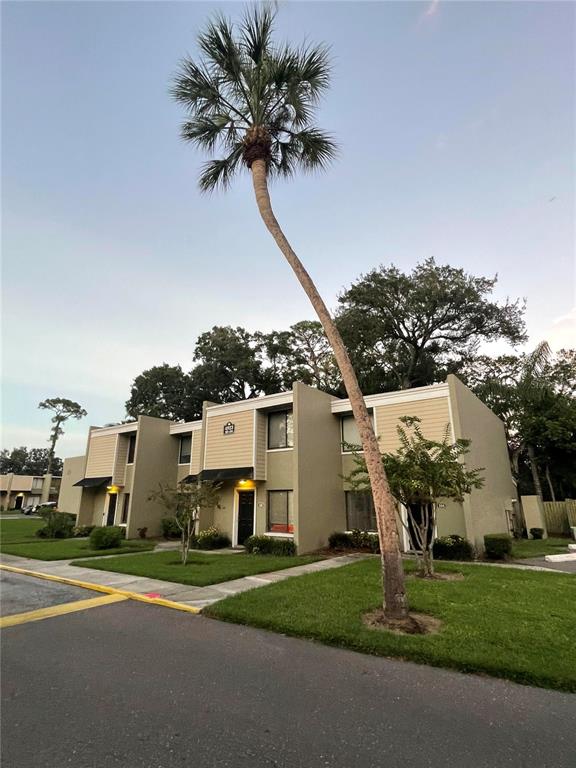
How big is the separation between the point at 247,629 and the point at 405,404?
1103 centimetres

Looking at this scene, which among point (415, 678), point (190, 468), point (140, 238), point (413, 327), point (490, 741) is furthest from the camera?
point (413, 327)

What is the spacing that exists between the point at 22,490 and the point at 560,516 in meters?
62.2

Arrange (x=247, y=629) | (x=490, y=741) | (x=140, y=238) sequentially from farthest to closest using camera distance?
1. (x=140, y=238)
2. (x=247, y=629)
3. (x=490, y=741)

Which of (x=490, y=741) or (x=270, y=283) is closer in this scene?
(x=490, y=741)

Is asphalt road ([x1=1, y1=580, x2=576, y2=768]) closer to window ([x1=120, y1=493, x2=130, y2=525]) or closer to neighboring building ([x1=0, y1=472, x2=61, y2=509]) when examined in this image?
window ([x1=120, y1=493, x2=130, y2=525])

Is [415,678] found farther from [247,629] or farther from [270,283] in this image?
[270,283]

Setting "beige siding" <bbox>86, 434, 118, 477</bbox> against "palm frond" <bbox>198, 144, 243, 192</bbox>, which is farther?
"beige siding" <bbox>86, 434, 118, 477</bbox>

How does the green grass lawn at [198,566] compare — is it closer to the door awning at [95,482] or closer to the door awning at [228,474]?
the door awning at [228,474]

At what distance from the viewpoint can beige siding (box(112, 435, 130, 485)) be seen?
882 inches

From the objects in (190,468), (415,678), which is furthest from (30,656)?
(190,468)

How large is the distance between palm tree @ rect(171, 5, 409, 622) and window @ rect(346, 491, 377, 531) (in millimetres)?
10339

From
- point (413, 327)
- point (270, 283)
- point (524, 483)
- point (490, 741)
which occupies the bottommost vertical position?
point (490, 741)

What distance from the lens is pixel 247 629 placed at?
20.2 feet

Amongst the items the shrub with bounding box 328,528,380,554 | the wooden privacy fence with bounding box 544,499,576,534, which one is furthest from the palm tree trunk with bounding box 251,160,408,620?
the wooden privacy fence with bounding box 544,499,576,534
